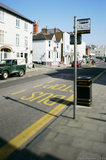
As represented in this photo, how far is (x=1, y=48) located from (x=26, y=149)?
2334cm

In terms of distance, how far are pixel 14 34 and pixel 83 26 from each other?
24.6 m

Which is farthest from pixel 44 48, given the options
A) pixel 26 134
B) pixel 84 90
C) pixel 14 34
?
pixel 26 134

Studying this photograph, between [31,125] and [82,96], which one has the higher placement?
[82,96]

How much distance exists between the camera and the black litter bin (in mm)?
6664

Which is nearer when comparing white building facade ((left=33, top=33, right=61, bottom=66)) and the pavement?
the pavement

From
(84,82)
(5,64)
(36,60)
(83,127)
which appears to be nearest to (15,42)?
(5,64)

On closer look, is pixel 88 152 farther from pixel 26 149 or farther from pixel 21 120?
pixel 21 120

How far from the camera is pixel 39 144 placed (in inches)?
148

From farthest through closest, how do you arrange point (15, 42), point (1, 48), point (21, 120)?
point (15, 42) → point (1, 48) → point (21, 120)

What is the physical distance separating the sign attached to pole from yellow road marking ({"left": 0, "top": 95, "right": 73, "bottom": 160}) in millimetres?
3146

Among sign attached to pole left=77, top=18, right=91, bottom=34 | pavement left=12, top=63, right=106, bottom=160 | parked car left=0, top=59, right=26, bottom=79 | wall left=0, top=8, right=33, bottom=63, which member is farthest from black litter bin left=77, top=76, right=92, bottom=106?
wall left=0, top=8, right=33, bottom=63

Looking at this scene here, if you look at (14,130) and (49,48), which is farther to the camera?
(49,48)

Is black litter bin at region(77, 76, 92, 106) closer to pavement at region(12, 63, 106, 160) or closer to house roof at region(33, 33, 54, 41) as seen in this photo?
pavement at region(12, 63, 106, 160)

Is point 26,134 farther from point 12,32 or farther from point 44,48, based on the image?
point 44,48
